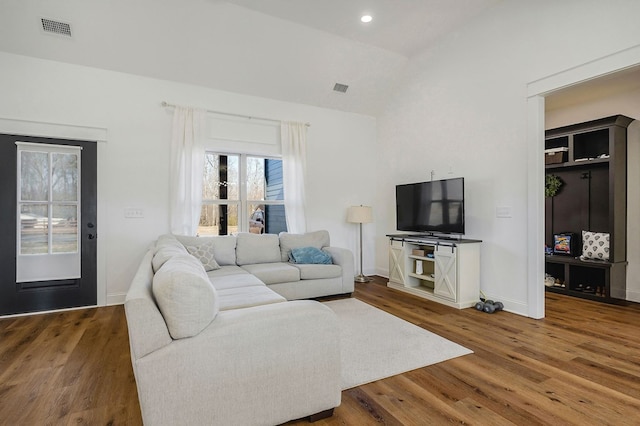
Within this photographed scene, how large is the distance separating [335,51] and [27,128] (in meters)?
3.83

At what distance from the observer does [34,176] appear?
12.1ft

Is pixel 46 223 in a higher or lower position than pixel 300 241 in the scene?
higher

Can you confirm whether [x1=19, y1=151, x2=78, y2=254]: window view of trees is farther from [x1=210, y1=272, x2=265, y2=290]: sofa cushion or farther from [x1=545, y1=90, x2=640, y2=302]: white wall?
[x1=545, y1=90, x2=640, y2=302]: white wall

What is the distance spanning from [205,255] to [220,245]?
0.34m

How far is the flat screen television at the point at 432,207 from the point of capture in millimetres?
4035

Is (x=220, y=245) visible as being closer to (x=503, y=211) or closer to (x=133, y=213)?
(x=133, y=213)

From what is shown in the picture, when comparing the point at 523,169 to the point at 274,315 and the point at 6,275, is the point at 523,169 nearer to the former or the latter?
the point at 274,315

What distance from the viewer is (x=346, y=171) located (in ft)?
18.5

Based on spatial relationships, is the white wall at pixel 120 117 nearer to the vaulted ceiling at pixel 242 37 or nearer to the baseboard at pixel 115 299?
the baseboard at pixel 115 299

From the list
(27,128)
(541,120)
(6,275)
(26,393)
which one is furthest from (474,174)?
(6,275)

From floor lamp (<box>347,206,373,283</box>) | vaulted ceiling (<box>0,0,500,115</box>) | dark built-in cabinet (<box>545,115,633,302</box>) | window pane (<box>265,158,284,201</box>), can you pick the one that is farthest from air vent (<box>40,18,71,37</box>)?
dark built-in cabinet (<box>545,115,633,302</box>)

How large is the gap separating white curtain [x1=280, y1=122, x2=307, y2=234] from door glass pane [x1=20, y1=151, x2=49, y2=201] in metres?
2.96

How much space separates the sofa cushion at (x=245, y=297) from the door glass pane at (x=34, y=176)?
271 cm

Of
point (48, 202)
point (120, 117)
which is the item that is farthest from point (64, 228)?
point (120, 117)
